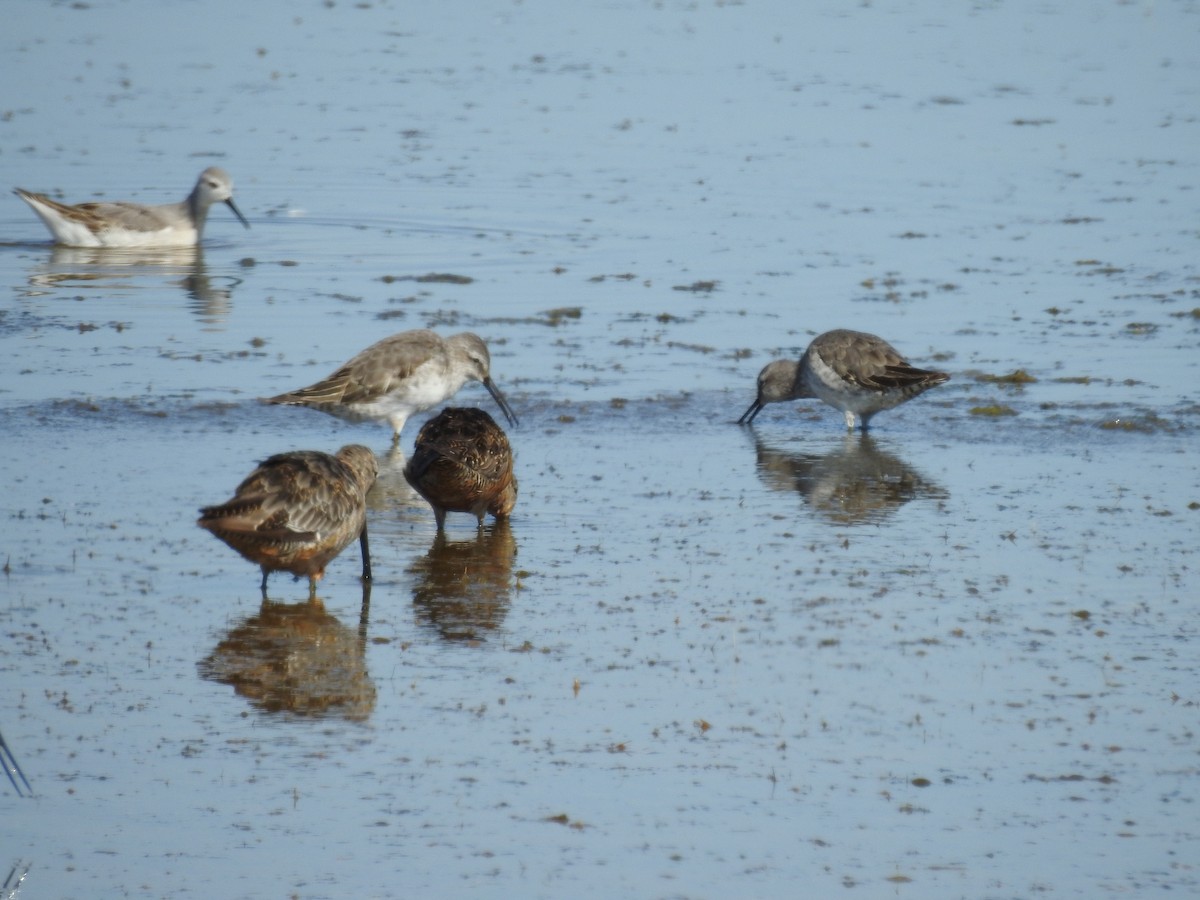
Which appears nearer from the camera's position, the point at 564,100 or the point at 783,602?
the point at 783,602

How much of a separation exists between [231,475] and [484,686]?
12.8ft

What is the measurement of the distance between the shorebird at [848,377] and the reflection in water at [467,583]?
3.43 m

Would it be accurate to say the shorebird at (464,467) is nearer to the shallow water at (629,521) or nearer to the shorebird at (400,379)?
the shallow water at (629,521)

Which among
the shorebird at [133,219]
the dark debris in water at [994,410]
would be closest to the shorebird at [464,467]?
the dark debris in water at [994,410]

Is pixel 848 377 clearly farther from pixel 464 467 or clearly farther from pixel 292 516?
pixel 292 516

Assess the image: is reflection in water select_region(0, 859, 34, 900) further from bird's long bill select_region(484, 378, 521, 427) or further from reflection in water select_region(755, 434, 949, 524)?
bird's long bill select_region(484, 378, 521, 427)

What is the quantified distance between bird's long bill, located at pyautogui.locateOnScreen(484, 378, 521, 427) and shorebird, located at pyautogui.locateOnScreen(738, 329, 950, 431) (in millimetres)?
1658


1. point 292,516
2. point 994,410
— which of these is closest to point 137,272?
point 994,410

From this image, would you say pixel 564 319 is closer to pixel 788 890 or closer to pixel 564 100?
pixel 788 890

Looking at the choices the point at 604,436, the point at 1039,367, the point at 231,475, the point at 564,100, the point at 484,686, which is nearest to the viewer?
the point at 484,686

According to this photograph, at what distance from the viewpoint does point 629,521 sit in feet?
35.4

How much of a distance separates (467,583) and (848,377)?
14.7 ft

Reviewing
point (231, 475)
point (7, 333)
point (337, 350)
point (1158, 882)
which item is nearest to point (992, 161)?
point (337, 350)

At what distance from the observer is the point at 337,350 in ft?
48.7
